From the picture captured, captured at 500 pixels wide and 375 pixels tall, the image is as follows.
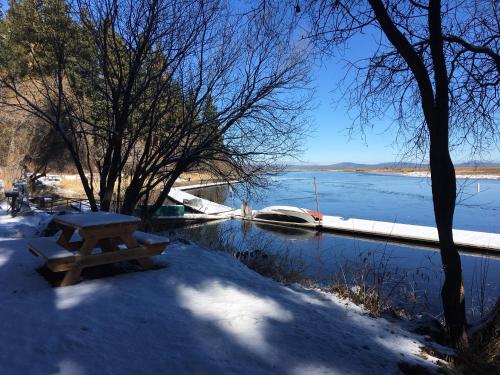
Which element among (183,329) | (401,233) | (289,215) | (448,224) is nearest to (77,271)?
(183,329)

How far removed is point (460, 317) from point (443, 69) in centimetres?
252

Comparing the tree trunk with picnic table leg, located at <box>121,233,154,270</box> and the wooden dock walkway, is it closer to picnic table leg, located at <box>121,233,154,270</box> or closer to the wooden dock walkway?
picnic table leg, located at <box>121,233,154,270</box>

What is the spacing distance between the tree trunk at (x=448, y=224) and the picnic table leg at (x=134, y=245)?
130 inches

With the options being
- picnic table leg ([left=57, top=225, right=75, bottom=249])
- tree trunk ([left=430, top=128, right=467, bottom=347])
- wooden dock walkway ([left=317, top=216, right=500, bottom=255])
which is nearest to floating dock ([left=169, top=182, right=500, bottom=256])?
wooden dock walkway ([left=317, top=216, right=500, bottom=255])

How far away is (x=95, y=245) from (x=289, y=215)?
17469 mm

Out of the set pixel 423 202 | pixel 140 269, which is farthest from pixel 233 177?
pixel 423 202

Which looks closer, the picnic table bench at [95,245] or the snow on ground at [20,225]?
the picnic table bench at [95,245]

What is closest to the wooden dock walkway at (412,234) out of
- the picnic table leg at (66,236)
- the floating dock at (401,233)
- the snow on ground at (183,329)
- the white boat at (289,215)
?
the floating dock at (401,233)

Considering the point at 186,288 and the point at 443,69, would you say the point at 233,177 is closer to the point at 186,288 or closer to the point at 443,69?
the point at 186,288

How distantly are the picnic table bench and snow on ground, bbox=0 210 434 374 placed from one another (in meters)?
0.19

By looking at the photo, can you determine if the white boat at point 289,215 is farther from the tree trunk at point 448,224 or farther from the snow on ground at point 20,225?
the tree trunk at point 448,224

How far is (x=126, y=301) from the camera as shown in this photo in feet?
11.9

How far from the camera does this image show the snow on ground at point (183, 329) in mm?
2566

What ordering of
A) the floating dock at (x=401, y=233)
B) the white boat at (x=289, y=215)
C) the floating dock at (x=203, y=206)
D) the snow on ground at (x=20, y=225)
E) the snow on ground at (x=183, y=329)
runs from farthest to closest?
1. the floating dock at (x=203, y=206)
2. the white boat at (x=289, y=215)
3. the floating dock at (x=401, y=233)
4. the snow on ground at (x=20, y=225)
5. the snow on ground at (x=183, y=329)
